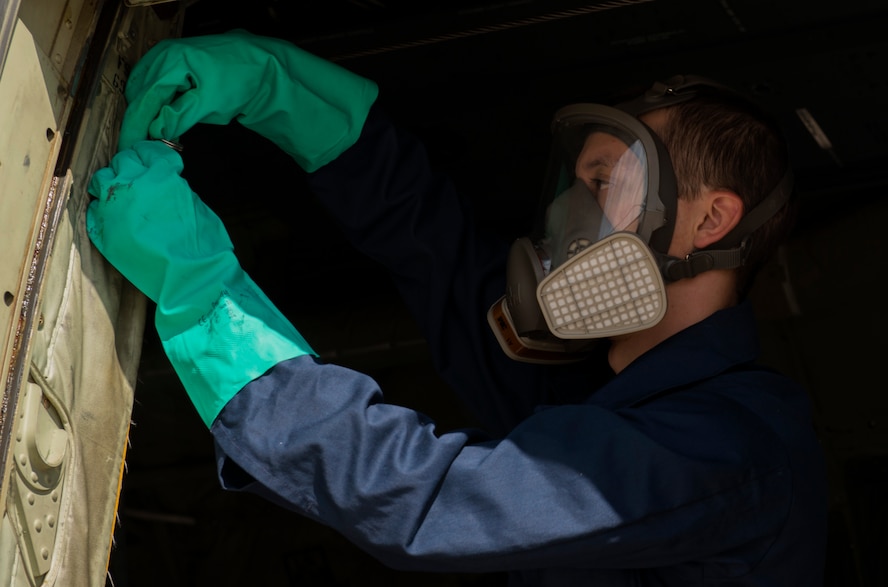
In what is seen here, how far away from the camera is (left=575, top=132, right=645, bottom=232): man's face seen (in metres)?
2.02

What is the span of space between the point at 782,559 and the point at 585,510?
38cm

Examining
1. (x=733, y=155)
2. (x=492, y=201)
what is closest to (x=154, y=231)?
(x=733, y=155)

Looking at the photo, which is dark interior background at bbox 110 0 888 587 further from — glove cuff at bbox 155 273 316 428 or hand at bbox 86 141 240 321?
glove cuff at bbox 155 273 316 428

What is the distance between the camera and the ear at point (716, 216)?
207 cm

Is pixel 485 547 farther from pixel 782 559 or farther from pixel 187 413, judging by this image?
pixel 187 413

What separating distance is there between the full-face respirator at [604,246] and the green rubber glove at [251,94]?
1.50ft

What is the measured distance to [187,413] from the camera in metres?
4.06

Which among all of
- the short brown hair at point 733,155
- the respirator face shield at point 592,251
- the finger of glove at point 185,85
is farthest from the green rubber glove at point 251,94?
the short brown hair at point 733,155

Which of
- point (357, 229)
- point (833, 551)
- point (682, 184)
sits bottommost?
point (833, 551)

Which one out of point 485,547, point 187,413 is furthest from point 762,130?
point 187,413

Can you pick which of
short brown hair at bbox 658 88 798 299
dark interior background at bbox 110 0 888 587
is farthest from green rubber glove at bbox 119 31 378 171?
short brown hair at bbox 658 88 798 299

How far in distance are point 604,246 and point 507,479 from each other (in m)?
→ 0.49

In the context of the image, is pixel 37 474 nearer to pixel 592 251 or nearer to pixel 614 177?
pixel 592 251

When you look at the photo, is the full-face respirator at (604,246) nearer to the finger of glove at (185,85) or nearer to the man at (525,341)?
the man at (525,341)
